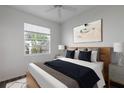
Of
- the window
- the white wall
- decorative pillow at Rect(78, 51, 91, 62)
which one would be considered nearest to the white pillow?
decorative pillow at Rect(78, 51, 91, 62)

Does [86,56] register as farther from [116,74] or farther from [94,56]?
[116,74]

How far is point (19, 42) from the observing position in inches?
143

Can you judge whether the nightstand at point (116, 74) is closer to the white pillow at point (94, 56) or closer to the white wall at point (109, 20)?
the white pillow at point (94, 56)

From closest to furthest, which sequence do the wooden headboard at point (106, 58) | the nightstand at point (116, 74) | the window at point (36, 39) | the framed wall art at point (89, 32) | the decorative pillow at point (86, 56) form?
the nightstand at point (116, 74), the wooden headboard at point (106, 58), the decorative pillow at point (86, 56), the framed wall art at point (89, 32), the window at point (36, 39)

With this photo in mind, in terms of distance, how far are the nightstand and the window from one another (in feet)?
10.1

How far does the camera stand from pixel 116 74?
8.55ft

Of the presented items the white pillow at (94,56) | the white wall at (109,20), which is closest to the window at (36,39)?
the white wall at (109,20)

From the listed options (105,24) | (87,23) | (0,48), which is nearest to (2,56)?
(0,48)

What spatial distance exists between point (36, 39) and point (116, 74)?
3.37 metres

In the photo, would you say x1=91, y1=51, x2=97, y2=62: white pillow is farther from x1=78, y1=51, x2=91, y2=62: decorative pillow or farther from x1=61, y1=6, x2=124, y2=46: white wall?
x1=61, y1=6, x2=124, y2=46: white wall

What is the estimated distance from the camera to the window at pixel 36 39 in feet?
13.4

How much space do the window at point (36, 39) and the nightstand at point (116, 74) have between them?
3064 millimetres

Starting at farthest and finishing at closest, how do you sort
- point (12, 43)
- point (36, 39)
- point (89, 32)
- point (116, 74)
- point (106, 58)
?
1. point (36, 39)
2. point (89, 32)
3. point (12, 43)
4. point (106, 58)
5. point (116, 74)

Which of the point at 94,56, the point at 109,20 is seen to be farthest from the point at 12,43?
the point at 109,20
